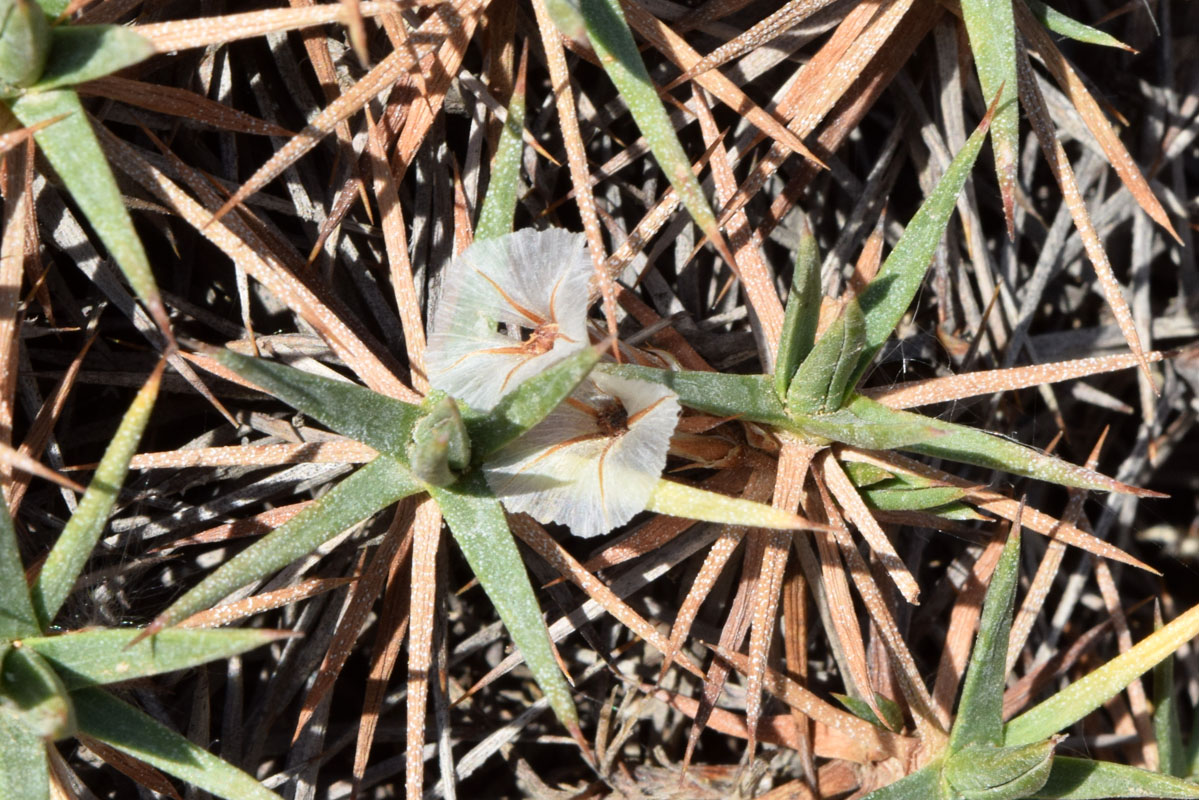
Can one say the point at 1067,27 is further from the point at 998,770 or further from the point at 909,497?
the point at 998,770

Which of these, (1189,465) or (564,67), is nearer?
(564,67)

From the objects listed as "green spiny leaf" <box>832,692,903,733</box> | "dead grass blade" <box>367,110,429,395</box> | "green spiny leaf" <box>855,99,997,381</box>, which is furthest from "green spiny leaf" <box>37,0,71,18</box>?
"green spiny leaf" <box>832,692,903,733</box>

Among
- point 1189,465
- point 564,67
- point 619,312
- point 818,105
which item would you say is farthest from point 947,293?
point 1189,465

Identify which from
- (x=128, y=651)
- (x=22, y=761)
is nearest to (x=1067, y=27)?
(x=128, y=651)

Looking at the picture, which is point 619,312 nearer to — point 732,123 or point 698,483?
point 698,483

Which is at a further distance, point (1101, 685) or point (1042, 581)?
point (1042, 581)

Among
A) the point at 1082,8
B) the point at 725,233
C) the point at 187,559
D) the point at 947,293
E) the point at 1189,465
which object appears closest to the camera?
the point at 725,233

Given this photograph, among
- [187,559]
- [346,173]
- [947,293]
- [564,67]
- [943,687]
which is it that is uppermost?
[564,67]

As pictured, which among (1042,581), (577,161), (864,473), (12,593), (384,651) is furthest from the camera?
(1042,581)
